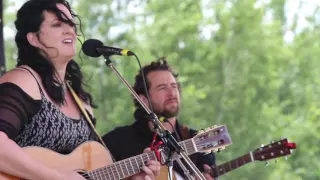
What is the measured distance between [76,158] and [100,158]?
0.15 metres

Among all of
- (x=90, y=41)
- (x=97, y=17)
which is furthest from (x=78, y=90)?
(x=97, y=17)

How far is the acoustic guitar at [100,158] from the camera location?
2.38 metres

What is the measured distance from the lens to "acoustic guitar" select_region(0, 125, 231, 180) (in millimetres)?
2383

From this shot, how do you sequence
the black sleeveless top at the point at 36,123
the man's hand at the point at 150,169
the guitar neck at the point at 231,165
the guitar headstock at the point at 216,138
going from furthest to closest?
the guitar neck at the point at 231,165 → the guitar headstock at the point at 216,138 → the man's hand at the point at 150,169 → the black sleeveless top at the point at 36,123

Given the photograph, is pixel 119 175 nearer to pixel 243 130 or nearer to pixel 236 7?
pixel 243 130

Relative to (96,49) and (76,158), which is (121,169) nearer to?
(76,158)

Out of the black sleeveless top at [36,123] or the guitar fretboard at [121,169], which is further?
the guitar fretboard at [121,169]

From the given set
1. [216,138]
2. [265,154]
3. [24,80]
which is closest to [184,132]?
[265,154]

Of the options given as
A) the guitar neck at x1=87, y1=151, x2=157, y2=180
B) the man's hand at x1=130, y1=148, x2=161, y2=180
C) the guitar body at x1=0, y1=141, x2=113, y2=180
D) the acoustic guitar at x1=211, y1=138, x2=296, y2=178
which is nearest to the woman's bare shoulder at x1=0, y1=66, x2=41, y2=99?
the guitar body at x1=0, y1=141, x2=113, y2=180

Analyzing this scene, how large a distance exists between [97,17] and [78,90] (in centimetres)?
404

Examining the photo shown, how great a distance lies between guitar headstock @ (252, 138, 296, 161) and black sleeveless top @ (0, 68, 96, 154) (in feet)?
3.85

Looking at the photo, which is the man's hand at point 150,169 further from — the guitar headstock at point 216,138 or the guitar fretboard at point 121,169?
the guitar headstock at point 216,138

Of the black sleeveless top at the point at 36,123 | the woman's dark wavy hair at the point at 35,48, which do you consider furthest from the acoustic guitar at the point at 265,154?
the woman's dark wavy hair at the point at 35,48

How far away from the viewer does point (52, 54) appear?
2.42 metres
